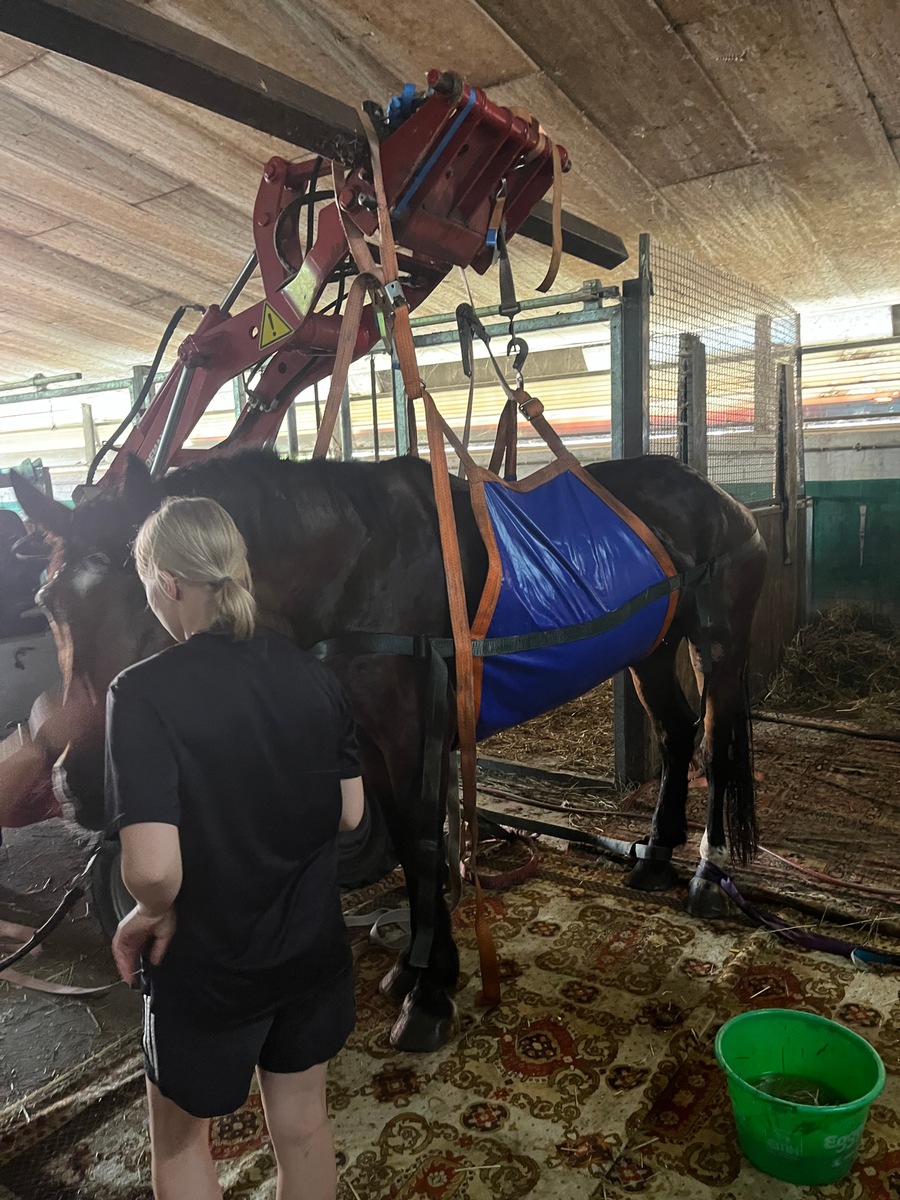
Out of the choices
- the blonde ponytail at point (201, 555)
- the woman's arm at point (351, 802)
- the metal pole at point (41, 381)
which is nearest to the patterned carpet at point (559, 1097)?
the woman's arm at point (351, 802)

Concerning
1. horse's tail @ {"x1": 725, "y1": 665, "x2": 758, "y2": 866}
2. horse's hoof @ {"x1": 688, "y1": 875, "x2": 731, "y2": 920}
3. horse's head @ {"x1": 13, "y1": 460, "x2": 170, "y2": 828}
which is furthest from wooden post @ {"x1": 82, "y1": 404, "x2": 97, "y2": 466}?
horse's hoof @ {"x1": 688, "y1": 875, "x2": 731, "y2": 920}

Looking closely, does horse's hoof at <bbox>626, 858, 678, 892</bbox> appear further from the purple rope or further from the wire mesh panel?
the wire mesh panel

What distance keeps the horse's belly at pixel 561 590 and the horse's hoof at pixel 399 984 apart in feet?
2.41

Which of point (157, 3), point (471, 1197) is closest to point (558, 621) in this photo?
point (471, 1197)

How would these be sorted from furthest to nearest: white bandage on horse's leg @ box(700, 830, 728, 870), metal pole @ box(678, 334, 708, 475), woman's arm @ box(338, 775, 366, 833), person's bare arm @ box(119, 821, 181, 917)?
1. metal pole @ box(678, 334, 708, 475)
2. white bandage on horse's leg @ box(700, 830, 728, 870)
3. woman's arm @ box(338, 775, 366, 833)
4. person's bare arm @ box(119, 821, 181, 917)

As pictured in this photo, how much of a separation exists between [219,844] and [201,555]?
0.45 meters

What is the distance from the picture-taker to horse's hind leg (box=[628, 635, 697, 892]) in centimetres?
309

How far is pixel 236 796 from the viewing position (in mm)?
1203

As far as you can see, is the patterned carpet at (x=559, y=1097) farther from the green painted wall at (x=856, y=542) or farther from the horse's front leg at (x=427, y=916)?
the green painted wall at (x=856, y=542)

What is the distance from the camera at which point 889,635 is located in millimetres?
5895

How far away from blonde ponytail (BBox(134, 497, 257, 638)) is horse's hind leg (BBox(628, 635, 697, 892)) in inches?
87.4

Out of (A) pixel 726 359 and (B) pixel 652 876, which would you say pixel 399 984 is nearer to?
(B) pixel 652 876

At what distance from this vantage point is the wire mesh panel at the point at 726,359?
383cm


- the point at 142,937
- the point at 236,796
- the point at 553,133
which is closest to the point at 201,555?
the point at 236,796
